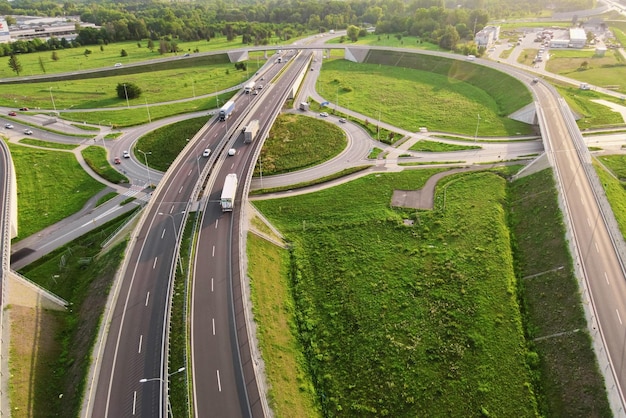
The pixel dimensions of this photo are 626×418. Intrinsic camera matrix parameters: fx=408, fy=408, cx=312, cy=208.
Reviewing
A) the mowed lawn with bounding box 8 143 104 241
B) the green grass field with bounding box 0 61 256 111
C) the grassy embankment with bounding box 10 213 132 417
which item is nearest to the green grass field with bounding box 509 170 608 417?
the grassy embankment with bounding box 10 213 132 417

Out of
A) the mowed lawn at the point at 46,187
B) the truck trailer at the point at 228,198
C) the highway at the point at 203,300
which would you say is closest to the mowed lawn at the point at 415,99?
the highway at the point at 203,300

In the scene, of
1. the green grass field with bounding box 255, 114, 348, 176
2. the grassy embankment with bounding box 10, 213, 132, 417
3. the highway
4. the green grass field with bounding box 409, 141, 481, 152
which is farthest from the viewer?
the green grass field with bounding box 409, 141, 481, 152

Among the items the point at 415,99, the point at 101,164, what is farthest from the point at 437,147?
the point at 101,164

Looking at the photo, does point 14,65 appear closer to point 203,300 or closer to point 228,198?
point 228,198

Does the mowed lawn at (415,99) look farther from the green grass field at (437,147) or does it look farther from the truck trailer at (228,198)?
the truck trailer at (228,198)

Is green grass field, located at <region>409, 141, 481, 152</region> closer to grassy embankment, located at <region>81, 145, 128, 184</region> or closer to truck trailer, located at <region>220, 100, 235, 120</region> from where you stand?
truck trailer, located at <region>220, 100, 235, 120</region>
